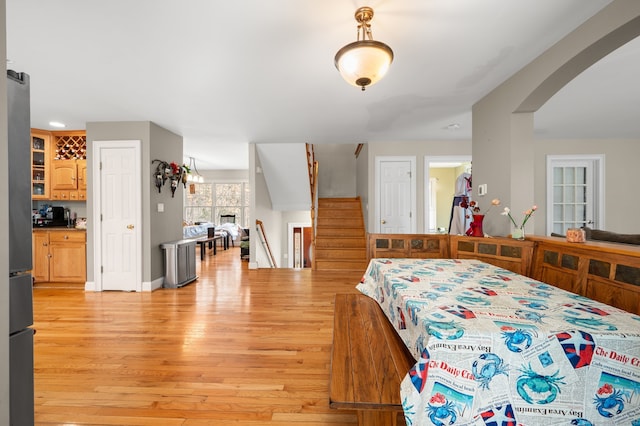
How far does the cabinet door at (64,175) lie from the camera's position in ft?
15.2

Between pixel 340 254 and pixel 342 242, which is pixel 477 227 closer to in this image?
pixel 340 254

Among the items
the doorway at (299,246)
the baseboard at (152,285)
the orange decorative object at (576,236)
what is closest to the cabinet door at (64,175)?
the baseboard at (152,285)

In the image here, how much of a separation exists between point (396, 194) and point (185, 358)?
4.62 meters

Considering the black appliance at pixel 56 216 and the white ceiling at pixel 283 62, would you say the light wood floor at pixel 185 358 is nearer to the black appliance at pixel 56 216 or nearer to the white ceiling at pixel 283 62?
the black appliance at pixel 56 216

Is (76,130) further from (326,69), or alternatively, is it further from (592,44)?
(592,44)

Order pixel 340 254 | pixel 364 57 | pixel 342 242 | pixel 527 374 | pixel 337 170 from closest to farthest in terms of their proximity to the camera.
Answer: pixel 527 374
pixel 364 57
pixel 340 254
pixel 342 242
pixel 337 170

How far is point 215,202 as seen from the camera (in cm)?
1006

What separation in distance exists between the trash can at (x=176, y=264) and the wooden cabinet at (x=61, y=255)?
1.21 m

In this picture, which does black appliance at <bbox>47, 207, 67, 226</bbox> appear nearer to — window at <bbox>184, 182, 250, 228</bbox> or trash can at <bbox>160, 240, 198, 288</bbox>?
trash can at <bbox>160, 240, 198, 288</bbox>

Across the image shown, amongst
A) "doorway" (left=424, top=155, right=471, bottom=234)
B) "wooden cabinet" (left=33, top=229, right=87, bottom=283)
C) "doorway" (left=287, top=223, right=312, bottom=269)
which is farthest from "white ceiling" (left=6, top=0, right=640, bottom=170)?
"doorway" (left=287, top=223, right=312, bottom=269)

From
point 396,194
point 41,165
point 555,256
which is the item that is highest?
point 41,165

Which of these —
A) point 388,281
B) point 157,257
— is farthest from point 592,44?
point 157,257

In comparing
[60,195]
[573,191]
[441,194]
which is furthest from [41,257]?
[573,191]

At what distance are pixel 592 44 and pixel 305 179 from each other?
5.46 meters
